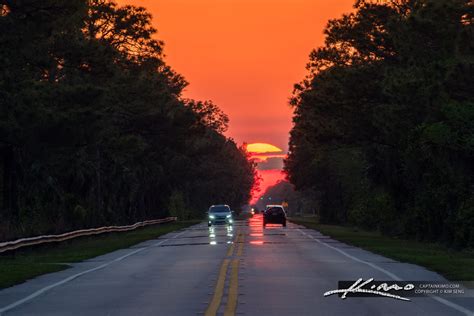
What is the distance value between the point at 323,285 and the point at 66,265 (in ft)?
33.9

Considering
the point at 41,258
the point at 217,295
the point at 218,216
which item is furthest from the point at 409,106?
the point at 218,216

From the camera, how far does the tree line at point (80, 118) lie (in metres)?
39.1

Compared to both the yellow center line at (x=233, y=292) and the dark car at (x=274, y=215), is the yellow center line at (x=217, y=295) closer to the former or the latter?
the yellow center line at (x=233, y=292)

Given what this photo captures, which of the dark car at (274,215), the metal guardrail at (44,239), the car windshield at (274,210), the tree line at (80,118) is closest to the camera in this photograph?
the metal guardrail at (44,239)

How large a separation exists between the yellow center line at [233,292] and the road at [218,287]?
0.05ft

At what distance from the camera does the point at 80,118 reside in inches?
1687

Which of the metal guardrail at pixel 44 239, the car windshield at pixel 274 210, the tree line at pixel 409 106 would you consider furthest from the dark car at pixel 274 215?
the metal guardrail at pixel 44 239

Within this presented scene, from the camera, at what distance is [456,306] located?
1548 cm

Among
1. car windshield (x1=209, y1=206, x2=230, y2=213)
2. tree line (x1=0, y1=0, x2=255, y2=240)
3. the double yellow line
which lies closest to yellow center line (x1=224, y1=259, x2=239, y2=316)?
the double yellow line

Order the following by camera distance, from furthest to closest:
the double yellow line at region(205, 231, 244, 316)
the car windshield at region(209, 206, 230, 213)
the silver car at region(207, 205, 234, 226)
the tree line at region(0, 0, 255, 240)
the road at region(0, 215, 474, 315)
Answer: the car windshield at region(209, 206, 230, 213) < the silver car at region(207, 205, 234, 226) < the tree line at region(0, 0, 255, 240) < the road at region(0, 215, 474, 315) < the double yellow line at region(205, 231, 244, 316)

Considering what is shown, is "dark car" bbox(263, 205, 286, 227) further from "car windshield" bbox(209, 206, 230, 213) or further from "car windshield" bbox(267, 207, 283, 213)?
"car windshield" bbox(209, 206, 230, 213)

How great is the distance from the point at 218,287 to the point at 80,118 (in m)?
24.9

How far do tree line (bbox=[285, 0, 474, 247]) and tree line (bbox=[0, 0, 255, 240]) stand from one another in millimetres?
11297

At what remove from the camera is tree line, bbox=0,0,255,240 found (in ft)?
128
